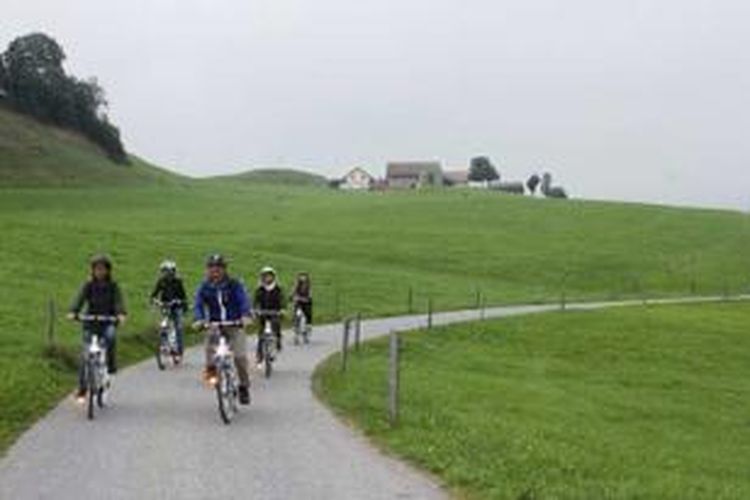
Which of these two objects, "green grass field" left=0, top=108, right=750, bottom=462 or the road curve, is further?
"green grass field" left=0, top=108, right=750, bottom=462

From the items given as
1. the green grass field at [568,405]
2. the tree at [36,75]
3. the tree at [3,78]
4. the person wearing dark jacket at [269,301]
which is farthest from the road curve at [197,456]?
the tree at [3,78]

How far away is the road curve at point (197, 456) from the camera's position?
41.6 feet

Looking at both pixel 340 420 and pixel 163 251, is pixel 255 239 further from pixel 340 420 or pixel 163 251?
pixel 340 420

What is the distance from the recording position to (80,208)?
10188cm

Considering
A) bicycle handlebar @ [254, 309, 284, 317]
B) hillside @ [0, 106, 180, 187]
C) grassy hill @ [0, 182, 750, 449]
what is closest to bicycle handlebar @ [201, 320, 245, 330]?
grassy hill @ [0, 182, 750, 449]

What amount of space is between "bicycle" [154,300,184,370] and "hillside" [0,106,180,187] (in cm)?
8907

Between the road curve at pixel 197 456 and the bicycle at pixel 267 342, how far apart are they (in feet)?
11.4

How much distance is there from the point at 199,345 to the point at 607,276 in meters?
50.2

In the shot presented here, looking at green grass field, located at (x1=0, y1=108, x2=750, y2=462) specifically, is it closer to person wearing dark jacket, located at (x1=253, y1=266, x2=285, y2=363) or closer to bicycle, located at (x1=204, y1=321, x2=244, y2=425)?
bicycle, located at (x1=204, y1=321, x2=244, y2=425)

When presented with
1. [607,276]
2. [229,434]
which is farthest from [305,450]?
[607,276]

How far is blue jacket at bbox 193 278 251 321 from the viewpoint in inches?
747

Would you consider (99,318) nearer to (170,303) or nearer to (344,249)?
(170,303)

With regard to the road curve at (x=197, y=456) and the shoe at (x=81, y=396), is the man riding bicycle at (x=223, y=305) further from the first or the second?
the shoe at (x=81, y=396)

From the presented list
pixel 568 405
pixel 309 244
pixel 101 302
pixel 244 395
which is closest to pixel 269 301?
pixel 568 405
